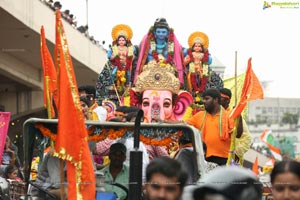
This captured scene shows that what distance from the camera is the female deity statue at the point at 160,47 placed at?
63.1 feet

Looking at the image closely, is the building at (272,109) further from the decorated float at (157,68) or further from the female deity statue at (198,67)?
the decorated float at (157,68)

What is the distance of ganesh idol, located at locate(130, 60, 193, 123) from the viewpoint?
1739 centimetres

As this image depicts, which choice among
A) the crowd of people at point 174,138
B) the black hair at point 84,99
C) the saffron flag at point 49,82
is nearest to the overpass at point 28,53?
the crowd of people at point 174,138

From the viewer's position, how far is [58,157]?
32.8ft

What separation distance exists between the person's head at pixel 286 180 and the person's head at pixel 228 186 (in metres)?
0.71

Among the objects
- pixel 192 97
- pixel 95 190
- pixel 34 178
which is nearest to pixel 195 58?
pixel 192 97

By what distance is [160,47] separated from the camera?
19.3 metres

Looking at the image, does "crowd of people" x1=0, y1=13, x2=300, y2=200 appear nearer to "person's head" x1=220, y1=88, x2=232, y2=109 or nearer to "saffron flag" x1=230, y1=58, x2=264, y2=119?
"person's head" x1=220, y1=88, x2=232, y2=109

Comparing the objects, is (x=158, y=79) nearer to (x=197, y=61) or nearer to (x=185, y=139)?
(x=197, y=61)

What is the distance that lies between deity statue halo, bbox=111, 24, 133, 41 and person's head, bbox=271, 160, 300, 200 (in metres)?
13.5

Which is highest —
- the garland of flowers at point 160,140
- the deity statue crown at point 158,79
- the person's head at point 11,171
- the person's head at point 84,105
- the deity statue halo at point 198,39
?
the deity statue halo at point 198,39

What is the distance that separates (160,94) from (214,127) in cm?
417

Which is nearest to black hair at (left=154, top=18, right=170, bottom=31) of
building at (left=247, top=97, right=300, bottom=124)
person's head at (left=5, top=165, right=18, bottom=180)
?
person's head at (left=5, top=165, right=18, bottom=180)

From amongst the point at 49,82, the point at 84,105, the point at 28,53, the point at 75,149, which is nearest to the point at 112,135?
the point at 75,149
